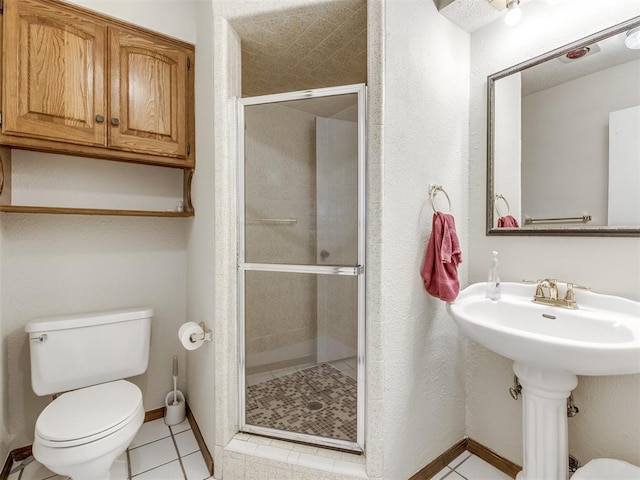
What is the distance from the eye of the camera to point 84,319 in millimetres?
1584

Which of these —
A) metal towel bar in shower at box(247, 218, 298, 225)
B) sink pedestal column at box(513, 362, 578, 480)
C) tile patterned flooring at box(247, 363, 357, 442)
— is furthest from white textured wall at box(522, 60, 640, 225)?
tile patterned flooring at box(247, 363, 357, 442)

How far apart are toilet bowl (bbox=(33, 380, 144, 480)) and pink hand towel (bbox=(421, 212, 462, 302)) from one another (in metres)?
1.55

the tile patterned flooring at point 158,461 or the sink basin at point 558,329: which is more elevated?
the sink basin at point 558,329

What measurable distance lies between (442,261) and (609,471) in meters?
0.94

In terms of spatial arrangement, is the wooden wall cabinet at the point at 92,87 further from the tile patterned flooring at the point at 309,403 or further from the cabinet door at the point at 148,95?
the tile patterned flooring at the point at 309,403

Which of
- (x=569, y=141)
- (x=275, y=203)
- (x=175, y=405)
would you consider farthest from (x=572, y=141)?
(x=175, y=405)

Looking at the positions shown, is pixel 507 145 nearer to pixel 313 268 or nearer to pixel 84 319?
pixel 313 268

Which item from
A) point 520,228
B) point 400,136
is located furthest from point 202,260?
point 520,228

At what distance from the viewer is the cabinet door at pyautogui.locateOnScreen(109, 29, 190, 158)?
1560mm

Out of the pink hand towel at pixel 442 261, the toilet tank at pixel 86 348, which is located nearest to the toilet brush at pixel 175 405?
the toilet tank at pixel 86 348

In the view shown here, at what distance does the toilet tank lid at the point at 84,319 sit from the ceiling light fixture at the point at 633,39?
2.62m

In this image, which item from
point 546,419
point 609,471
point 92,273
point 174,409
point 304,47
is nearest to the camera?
point 609,471

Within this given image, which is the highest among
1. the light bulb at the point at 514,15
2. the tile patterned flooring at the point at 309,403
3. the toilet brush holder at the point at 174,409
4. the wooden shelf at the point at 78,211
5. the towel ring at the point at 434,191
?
the light bulb at the point at 514,15

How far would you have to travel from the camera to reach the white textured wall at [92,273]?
5.12 feet
